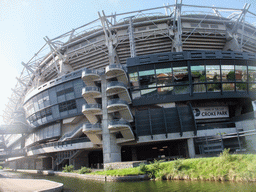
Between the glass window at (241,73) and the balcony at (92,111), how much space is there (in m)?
27.3

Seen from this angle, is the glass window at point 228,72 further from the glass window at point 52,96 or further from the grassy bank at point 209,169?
the glass window at point 52,96

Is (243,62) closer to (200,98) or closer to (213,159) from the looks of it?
(200,98)

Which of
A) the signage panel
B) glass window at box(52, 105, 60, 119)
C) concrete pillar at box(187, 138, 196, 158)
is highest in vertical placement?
glass window at box(52, 105, 60, 119)

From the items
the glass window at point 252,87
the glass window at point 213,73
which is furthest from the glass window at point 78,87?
the glass window at point 252,87

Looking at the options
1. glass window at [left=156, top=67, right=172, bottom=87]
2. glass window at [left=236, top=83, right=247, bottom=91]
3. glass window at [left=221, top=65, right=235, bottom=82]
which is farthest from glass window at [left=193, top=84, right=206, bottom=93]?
glass window at [left=236, top=83, right=247, bottom=91]

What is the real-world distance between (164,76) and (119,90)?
8.99 m

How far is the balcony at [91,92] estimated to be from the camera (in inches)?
1391

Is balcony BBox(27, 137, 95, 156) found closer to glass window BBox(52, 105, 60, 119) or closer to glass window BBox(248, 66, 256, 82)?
glass window BBox(52, 105, 60, 119)

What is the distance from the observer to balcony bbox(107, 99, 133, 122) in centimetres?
3372

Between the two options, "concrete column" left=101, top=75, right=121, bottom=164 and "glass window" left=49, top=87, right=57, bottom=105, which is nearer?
"concrete column" left=101, top=75, right=121, bottom=164

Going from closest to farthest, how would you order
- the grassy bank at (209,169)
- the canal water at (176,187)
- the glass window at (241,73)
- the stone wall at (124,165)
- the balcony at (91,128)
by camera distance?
the canal water at (176,187)
the grassy bank at (209,169)
the stone wall at (124,165)
the balcony at (91,128)
the glass window at (241,73)

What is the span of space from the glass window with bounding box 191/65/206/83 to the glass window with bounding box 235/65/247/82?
673 centimetres

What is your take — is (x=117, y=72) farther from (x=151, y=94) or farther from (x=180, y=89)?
(x=180, y=89)

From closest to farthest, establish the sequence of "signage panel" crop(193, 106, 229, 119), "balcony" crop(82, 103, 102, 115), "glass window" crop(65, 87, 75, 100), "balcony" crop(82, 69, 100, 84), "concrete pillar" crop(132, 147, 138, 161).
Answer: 1. "balcony" crop(82, 103, 102, 115)
2. "balcony" crop(82, 69, 100, 84)
3. "signage panel" crop(193, 106, 229, 119)
4. "glass window" crop(65, 87, 75, 100)
5. "concrete pillar" crop(132, 147, 138, 161)
